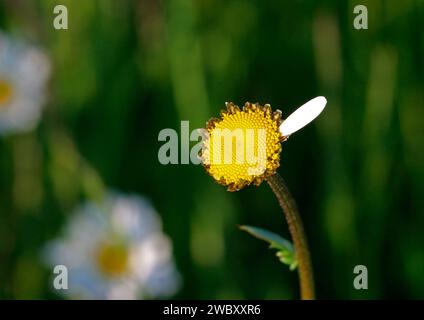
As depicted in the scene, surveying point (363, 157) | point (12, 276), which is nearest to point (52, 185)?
point (12, 276)

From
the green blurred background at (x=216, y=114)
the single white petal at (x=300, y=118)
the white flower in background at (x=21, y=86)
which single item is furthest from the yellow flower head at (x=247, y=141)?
the white flower in background at (x=21, y=86)

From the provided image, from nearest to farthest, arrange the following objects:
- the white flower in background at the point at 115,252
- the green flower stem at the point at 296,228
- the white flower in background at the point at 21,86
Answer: the green flower stem at the point at 296,228 → the white flower in background at the point at 115,252 → the white flower in background at the point at 21,86

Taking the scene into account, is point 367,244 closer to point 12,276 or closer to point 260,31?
point 260,31

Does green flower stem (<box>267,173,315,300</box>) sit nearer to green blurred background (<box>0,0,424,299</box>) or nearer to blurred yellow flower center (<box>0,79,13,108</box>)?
green blurred background (<box>0,0,424,299</box>)

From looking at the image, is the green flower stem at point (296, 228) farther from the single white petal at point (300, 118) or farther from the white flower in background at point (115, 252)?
the white flower in background at point (115, 252)

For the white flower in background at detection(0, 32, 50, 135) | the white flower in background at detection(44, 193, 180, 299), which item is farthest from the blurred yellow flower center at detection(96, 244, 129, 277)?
the white flower in background at detection(0, 32, 50, 135)

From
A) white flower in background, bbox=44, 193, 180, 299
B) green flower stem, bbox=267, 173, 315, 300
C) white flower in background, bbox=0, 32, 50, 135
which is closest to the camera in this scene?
green flower stem, bbox=267, 173, 315, 300

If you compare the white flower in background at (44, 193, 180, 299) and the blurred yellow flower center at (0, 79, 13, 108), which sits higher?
the blurred yellow flower center at (0, 79, 13, 108)
